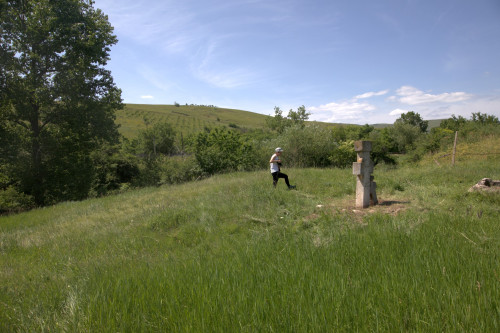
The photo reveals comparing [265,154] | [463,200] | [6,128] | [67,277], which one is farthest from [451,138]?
[6,128]

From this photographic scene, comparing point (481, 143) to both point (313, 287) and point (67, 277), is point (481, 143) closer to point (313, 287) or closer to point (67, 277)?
point (313, 287)

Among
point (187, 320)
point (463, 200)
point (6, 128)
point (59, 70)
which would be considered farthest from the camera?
point (59, 70)

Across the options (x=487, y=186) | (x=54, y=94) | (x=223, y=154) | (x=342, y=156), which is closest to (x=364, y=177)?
(x=487, y=186)

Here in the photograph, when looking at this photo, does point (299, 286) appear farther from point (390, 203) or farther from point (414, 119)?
point (414, 119)

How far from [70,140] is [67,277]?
73.6 feet

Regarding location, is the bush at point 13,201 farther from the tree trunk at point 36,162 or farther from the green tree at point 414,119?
the green tree at point 414,119

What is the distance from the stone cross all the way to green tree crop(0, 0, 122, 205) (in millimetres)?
21775

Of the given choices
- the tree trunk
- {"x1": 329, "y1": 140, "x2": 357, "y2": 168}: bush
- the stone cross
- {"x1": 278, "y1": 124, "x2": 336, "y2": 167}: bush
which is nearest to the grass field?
the stone cross

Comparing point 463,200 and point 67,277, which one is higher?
point 463,200

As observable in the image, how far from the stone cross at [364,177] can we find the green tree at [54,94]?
857 inches

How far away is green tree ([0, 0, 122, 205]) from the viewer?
18.5 m

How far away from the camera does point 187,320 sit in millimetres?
2002

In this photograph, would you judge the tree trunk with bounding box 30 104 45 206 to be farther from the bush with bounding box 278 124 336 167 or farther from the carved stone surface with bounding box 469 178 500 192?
the carved stone surface with bounding box 469 178 500 192

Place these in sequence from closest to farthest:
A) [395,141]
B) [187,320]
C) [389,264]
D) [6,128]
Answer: [187,320] → [389,264] → [6,128] → [395,141]
